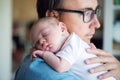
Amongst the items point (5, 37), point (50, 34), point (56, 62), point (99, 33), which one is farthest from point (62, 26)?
point (5, 37)

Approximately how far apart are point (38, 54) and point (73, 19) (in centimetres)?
19

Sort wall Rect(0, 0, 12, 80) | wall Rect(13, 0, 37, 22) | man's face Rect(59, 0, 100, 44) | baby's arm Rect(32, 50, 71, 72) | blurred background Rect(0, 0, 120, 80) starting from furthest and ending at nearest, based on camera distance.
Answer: wall Rect(13, 0, 37, 22), wall Rect(0, 0, 12, 80), blurred background Rect(0, 0, 120, 80), man's face Rect(59, 0, 100, 44), baby's arm Rect(32, 50, 71, 72)

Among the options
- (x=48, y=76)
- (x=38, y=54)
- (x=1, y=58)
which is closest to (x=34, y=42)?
(x=38, y=54)

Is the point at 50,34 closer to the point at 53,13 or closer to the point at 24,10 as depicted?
the point at 53,13

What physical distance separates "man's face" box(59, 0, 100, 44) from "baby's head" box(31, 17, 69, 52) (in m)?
0.03

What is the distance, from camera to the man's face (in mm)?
1110

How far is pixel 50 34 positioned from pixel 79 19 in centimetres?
13

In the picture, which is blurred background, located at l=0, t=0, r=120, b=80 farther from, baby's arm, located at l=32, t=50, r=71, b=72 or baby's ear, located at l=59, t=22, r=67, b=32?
baby's arm, located at l=32, t=50, r=71, b=72

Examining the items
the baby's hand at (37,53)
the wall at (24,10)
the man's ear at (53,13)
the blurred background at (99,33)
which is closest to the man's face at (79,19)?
the man's ear at (53,13)

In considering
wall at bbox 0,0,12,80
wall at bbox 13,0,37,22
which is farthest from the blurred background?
wall at bbox 13,0,37,22

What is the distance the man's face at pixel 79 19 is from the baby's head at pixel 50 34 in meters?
0.03

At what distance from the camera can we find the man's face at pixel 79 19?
1.11m

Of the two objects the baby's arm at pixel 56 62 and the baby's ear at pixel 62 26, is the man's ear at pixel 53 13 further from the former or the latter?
the baby's arm at pixel 56 62

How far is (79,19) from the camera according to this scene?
113 cm
